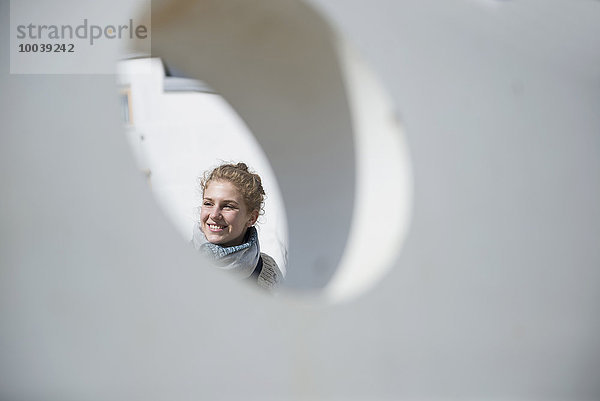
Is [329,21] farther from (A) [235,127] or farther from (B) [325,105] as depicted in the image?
(A) [235,127]

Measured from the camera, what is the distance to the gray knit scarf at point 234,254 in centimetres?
341

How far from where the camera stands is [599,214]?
3699mm

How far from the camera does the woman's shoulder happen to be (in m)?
3.63

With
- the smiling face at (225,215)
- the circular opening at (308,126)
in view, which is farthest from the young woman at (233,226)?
the circular opening at (308,126)

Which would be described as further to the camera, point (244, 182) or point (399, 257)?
point (244, 182)

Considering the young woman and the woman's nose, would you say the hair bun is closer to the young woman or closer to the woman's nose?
the young woman

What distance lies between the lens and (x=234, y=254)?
136 inches

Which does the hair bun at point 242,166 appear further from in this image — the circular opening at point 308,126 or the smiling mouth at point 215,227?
the smiling mouth at point 215,227

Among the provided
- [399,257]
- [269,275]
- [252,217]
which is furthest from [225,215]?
[399,257]

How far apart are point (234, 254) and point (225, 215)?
25cm

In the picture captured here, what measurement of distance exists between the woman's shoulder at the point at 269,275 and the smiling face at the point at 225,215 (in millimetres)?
252

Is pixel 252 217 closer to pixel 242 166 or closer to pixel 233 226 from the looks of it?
pixel 233 226

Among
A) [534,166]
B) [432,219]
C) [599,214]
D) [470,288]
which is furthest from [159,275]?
[599,214]

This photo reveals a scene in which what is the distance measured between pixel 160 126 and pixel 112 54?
2.86 meters
